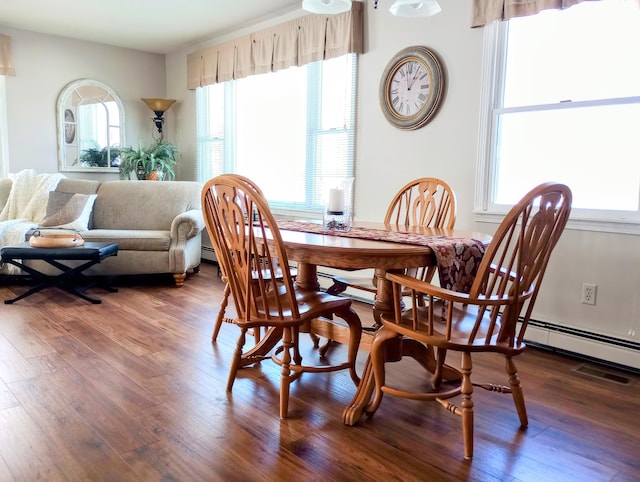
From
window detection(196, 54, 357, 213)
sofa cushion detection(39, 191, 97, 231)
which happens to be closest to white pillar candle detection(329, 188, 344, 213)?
window detection(196, 54, 357, 213)

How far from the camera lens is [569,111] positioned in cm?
285

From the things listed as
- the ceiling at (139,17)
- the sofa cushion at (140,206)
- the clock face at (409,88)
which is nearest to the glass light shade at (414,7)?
the clock face at (409,88)

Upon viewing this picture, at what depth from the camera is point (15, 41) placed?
16.9 ft

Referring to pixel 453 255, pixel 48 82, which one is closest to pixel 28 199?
pixel 48 82

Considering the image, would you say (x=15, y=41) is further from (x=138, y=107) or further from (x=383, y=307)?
(x=383, y=307)

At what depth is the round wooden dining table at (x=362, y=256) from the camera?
1.84 meters

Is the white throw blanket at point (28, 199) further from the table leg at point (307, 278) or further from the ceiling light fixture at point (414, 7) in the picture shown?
the ceiling light fixture at point (414, 7)

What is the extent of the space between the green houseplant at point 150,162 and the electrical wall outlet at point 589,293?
14.3ft

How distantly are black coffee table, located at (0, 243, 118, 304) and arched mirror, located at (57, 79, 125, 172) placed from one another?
190cm

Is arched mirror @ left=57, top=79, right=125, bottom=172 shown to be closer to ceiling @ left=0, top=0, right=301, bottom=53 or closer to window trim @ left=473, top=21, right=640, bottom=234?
ceiling @ left=0, top=0, right=301, bottom=53

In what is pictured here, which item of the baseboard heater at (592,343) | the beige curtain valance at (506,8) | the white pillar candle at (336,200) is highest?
the beige curtain valance at (506,8)

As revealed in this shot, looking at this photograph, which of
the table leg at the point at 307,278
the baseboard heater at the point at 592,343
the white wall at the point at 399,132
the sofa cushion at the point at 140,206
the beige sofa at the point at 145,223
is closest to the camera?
the table leg at the point at 307,278

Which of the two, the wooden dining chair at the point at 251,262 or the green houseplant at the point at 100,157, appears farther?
the green houseplant at the point at 100,157

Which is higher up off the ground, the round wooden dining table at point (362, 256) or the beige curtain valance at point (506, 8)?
the beige curtain valance at point (506, 8)
